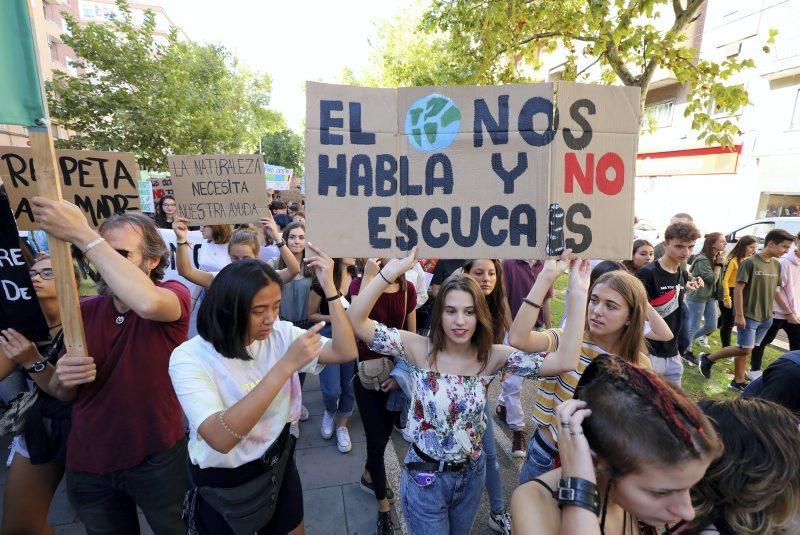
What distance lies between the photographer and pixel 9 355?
1.85m

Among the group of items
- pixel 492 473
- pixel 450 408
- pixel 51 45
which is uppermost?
pixel 51 45

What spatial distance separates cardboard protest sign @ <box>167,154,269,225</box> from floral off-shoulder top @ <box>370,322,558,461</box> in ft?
7.96

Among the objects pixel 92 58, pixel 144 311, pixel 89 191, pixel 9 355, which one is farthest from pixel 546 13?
pixel 92 58

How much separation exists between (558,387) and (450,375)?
0.67 m

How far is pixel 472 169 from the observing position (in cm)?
204

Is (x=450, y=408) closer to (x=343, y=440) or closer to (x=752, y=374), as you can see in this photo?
(x=343, y=440)

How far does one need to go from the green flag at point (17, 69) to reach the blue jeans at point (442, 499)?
2.24 m

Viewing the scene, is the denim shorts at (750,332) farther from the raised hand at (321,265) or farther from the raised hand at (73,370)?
the raised hand at (73,370)

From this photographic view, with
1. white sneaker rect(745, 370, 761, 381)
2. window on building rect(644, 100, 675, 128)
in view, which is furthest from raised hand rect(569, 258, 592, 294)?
window on building rect(644, 100, 675, 128)

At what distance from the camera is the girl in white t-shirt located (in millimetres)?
1516

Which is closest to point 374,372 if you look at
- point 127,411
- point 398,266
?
point 398,266

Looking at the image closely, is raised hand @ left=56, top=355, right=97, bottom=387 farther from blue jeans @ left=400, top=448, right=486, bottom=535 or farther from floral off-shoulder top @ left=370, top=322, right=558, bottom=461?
blue jeans @ left=400, top=448, right=486, bottom=535

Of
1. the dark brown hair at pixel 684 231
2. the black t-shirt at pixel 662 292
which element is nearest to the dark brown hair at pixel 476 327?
the black t-shirt at pixel 662 292

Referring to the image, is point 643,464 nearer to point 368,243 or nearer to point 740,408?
point 740,408
